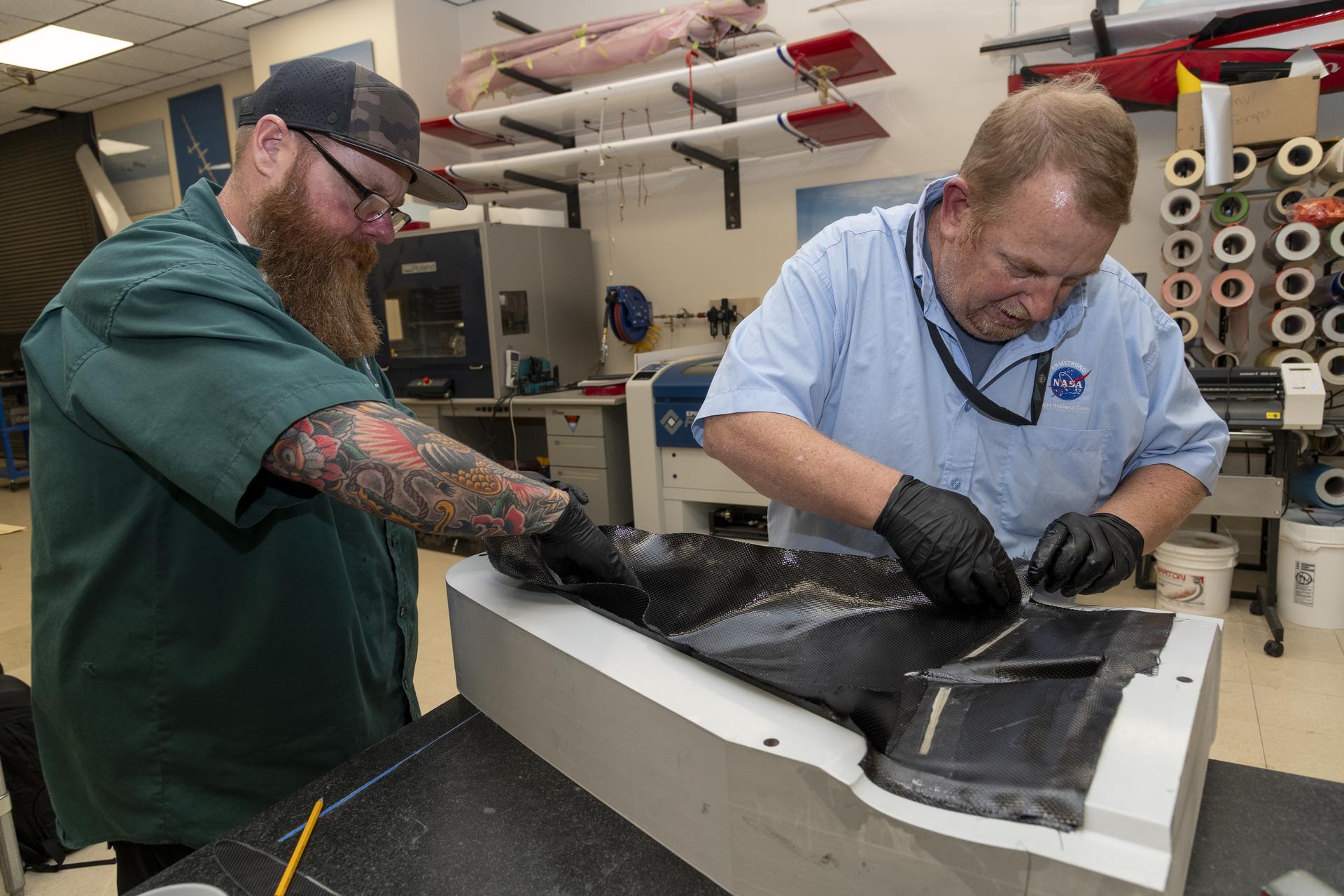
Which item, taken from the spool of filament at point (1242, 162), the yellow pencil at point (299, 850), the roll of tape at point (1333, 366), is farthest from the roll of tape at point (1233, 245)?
the yellow pencil at point (299, 850)

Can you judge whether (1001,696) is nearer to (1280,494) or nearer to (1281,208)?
(1280,494)

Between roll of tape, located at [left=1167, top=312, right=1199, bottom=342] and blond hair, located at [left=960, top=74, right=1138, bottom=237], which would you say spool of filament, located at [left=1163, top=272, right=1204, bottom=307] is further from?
blond hair, located at [left=960, top=74, right=1138, bottom=237]

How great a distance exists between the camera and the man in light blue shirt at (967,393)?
1.05 metres

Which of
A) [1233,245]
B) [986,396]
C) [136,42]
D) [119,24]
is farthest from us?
[136,42]

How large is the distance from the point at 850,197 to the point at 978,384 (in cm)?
265

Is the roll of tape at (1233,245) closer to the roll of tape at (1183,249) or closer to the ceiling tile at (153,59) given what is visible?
the roll of tape at (1183,249)

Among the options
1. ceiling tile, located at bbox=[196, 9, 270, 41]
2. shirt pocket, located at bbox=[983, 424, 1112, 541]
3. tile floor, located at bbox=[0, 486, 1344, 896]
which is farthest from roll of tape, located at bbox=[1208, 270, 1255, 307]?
ceiling tile, located at bbox=[196, 9, 270, 41]

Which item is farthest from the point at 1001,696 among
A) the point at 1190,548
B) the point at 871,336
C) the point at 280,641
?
the point at 1190,548

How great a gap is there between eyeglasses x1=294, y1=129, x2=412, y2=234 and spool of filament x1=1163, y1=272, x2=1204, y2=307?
2.69 metres

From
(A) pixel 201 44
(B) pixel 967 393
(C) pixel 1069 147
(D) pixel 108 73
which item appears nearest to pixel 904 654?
(B) pixel 967 393

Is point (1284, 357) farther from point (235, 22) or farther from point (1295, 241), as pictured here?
point (235, 22)

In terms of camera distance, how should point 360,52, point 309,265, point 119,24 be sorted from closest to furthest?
point 309,265 → point 360,52 → point 119,24

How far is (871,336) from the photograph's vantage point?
3.81 feet

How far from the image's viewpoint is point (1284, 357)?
8.71 feet
